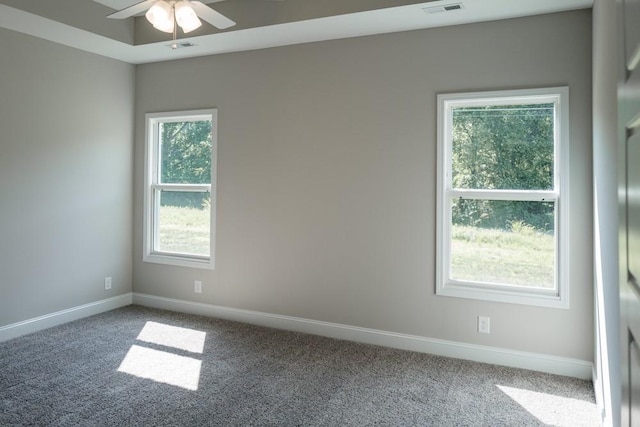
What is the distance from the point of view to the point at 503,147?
11.3 feet

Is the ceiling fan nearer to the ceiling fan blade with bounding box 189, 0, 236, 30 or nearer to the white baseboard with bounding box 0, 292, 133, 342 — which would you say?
the ceiling fan blade with bounding box 189, 0, 236, 30

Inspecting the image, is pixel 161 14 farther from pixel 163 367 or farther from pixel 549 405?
pixel 549 405

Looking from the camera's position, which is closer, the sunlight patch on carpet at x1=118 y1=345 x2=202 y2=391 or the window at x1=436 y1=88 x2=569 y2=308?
the sunlight patch on carpet at x1=118 y1=345 x2=202 y2=391

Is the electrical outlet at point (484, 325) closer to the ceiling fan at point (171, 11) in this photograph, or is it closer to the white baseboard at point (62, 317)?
the ceiling fan at point (171, 11)

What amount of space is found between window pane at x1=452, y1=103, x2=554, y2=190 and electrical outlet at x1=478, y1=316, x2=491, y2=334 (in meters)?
1.03

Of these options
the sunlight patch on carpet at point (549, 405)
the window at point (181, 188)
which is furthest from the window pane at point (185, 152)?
the sunlight patch on carpet at point (549, 405)

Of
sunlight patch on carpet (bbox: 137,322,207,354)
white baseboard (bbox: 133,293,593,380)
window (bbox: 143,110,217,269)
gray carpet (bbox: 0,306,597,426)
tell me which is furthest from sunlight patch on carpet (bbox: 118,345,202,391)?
window (bbox: 143,110,217,269)

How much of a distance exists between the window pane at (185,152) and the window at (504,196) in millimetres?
2438

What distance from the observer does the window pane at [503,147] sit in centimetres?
333

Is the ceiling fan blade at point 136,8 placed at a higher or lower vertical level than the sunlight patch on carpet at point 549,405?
higher

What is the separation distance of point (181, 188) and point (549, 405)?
383 cm

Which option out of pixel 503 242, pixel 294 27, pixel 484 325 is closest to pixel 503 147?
pixel 503 242

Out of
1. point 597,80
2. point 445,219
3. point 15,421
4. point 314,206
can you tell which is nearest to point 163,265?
point 314,206

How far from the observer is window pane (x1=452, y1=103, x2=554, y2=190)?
3330 mm
